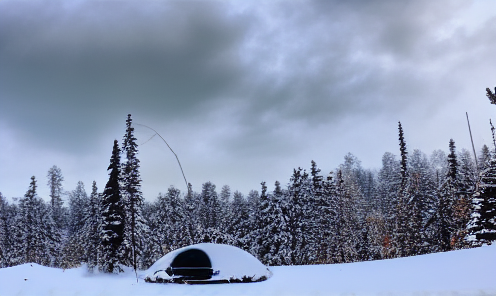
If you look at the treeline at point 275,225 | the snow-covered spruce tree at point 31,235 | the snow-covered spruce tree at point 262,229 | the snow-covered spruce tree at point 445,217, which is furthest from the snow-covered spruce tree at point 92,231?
the snow-covered spruce tree at point 445,217

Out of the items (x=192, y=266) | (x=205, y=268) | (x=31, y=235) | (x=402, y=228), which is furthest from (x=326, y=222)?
(x=31, y=235)

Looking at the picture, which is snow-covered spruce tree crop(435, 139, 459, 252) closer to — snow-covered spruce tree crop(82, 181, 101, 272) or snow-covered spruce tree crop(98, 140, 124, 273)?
snow-covered spruce tree crop(98, 140, 124, 273)

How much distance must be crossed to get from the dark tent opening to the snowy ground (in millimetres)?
811

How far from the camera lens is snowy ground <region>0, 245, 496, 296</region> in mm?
8086

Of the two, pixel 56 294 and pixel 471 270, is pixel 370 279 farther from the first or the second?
pixel 56 294

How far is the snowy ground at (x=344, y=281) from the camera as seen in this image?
8.09 meters

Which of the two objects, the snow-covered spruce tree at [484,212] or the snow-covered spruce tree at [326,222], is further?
the snow-covered spruce tree at [326,222]

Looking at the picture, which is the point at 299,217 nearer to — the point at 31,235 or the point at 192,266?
the point at 192,266


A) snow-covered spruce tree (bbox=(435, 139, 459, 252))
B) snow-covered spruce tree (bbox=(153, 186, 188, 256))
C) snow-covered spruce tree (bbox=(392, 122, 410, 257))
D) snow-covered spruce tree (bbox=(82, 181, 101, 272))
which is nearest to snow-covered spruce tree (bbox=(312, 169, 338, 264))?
snow-covered spruce tree (bbox=(392, 122, 410, 257))

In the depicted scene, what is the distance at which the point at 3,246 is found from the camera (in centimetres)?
5088

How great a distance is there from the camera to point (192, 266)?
40.0ft

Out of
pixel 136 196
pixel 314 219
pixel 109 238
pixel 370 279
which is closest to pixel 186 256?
pixel 370 279

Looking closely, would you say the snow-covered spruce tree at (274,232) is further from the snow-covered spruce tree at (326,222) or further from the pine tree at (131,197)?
the pine tree at (131,197)

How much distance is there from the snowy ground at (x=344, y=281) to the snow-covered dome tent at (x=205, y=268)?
640 mm
